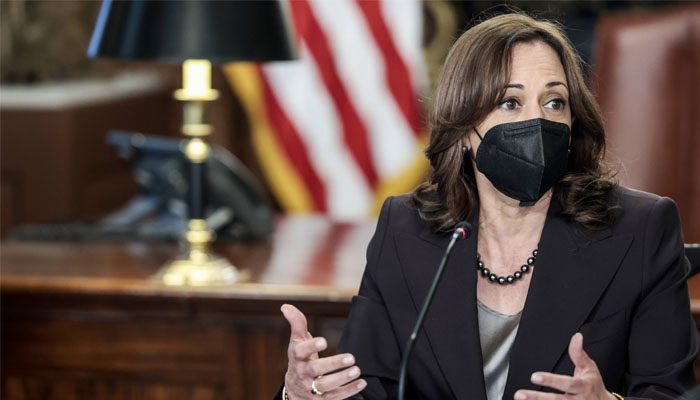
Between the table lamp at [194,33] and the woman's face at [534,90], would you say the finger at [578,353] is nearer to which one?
the woman's face at [534,90]

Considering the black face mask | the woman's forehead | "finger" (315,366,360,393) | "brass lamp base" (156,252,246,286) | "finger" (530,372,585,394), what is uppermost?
the woman's forehead

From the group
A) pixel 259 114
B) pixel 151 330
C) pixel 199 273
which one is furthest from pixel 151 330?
pixel 259 114

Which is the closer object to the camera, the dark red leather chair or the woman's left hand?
the woman's left hand

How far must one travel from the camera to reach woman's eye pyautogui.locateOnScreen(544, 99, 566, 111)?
1.71 metres

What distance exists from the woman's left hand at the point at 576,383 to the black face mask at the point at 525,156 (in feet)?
1.16

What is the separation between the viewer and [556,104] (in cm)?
171

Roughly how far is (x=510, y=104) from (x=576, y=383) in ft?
1.73

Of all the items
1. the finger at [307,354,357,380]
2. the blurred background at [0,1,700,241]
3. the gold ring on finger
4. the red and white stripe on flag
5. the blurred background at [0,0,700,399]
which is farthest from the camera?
the red and white stripe on flag

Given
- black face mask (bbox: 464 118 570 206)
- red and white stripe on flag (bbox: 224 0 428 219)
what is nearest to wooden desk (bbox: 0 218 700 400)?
black face mask (bbox: 464 118 570 206)

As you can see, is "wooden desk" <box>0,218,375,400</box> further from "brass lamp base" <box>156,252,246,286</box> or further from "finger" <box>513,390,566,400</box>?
"finger" <box>513,390,566,400</box>

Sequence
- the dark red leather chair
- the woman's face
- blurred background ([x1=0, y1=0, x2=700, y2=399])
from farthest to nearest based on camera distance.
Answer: the dark red leather chair → blurred background ([x1=0, y1=0, x2=700, y2=399]) → the woman's face

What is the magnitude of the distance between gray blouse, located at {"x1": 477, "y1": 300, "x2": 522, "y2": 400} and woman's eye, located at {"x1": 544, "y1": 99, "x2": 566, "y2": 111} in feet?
1.19

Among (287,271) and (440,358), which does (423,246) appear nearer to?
(440,358)

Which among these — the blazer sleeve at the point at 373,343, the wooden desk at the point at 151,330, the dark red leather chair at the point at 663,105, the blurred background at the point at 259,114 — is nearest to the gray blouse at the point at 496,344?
the blazer sleeve at the point at 373,343
